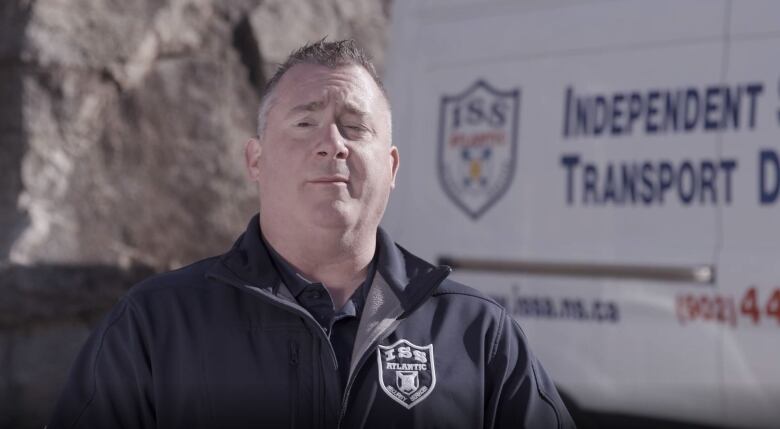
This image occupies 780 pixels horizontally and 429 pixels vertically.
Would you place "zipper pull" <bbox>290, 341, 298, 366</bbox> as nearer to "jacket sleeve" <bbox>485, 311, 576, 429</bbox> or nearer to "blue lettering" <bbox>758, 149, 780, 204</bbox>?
"jacket sleeve" <bbox>485, 311, 576, 429</bbox>

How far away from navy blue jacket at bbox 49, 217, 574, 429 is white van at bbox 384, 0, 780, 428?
2.03m

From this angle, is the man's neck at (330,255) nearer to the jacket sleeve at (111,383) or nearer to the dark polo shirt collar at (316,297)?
the dark polo shirt collar at (316,297)

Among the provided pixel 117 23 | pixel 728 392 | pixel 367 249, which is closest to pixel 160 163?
pixel 117 23

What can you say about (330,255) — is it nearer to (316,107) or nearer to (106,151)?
(316,107)

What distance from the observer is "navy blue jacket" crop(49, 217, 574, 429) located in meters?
1.72

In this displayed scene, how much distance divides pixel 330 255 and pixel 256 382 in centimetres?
26

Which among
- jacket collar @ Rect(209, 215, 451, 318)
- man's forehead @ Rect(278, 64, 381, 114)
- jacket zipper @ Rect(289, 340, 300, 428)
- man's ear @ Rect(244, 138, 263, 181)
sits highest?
man's forehead @ Rect(278, 64, 381, 114)

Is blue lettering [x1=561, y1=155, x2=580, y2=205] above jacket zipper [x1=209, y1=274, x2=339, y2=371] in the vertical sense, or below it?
above

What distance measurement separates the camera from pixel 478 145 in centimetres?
434

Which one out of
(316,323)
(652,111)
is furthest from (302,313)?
(652,111)

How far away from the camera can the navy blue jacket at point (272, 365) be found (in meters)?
1.72

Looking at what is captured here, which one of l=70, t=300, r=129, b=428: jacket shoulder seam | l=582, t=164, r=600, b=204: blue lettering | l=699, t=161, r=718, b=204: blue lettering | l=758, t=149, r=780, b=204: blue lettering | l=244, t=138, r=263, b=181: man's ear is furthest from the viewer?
l=582, t=164, r=600, b=204: blue lettering

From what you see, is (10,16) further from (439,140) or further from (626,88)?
(626,88)

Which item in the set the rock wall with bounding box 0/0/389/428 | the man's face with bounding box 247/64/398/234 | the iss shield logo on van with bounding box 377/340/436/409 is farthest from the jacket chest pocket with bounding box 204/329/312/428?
the rock wall with bounding box 0/0/389/428
